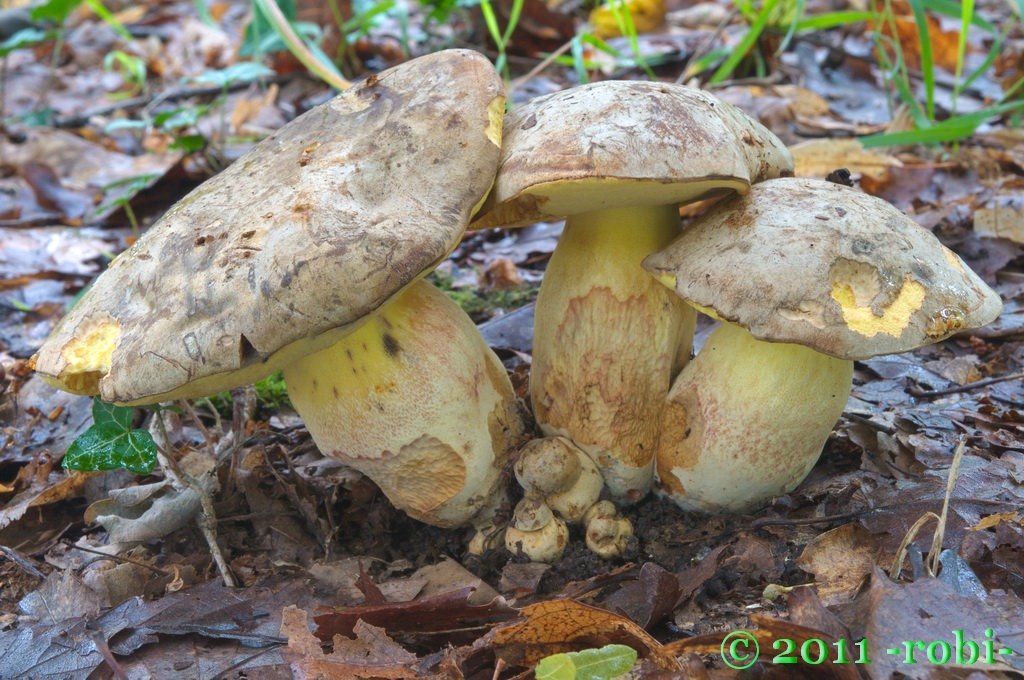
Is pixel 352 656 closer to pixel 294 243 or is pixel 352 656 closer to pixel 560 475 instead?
pixel 560 475

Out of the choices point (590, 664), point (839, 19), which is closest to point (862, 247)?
point (590, 664)

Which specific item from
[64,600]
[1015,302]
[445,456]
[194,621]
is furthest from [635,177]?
[1015,302]

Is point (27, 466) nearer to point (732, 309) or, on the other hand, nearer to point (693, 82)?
point (732, 309)

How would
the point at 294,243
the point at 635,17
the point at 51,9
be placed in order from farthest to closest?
1. the point at 635,17
2. the point at 51,9
3. the point at 294,243

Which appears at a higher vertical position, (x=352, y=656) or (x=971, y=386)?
(x=352, y=656)

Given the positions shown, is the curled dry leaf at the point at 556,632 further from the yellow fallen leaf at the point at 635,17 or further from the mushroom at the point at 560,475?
the yellow fallen leaf at the point at 635,17

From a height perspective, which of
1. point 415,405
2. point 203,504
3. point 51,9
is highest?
point 51,9
